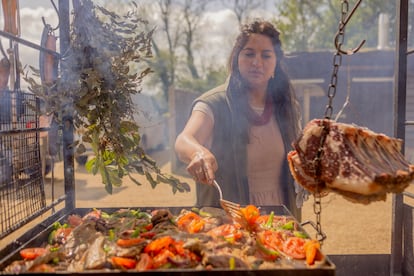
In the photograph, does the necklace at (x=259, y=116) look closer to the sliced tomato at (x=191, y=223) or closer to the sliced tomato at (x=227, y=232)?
the sliced tomato at (x=191, y=223)

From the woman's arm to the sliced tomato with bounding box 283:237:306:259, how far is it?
2.55ft

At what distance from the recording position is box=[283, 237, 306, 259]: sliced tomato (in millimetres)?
2102

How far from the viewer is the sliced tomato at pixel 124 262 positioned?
6.30ft

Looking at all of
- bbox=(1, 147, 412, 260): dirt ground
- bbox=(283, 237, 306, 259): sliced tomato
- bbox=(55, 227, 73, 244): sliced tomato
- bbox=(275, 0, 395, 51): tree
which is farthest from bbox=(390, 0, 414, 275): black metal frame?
bbox=(275, 0, 395, 51): tree

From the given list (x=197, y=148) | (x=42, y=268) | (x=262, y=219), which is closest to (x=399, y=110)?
(x=262, y=219)

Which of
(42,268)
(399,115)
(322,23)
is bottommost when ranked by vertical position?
(42,268)

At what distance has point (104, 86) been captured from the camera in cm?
280

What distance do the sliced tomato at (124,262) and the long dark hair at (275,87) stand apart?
2.17m

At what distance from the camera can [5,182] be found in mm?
2730

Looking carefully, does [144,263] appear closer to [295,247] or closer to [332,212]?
[295,247]

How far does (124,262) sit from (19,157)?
158 centimetres

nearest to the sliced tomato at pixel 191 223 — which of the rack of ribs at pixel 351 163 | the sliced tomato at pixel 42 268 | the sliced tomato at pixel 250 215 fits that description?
the sliced tomato at pixel 250 215

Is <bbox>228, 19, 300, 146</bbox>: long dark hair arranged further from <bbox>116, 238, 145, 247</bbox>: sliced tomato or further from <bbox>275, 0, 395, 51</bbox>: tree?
<bbox>275, 0, 395, 51</bbox>: tree

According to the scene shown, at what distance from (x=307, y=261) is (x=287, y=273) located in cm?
26
